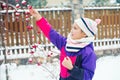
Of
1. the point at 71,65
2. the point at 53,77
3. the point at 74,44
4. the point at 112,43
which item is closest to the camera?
the point at 71,65

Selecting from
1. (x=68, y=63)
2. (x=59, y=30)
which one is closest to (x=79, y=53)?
(x=68, y=63)

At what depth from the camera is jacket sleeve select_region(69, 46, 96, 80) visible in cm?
235

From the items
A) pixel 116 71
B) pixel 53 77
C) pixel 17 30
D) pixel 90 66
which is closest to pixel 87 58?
pixel 90 66

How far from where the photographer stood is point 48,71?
6.64 m

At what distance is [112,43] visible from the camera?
8.51 meters

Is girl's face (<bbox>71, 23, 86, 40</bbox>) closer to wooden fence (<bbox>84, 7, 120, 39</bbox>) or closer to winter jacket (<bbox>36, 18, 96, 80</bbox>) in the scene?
winter jacket (<bbox>36, 18, 96, 80</bbox>)

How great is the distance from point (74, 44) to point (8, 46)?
512 cm

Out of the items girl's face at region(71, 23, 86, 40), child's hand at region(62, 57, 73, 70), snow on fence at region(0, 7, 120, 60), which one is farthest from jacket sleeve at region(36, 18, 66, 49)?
snow on fence at region(0, 7, 120, 60)

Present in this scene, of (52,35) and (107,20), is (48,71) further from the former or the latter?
(52,35)

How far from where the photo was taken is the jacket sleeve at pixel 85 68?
235 centimetres

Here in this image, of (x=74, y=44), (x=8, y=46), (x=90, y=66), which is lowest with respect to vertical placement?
(x=8, y=46)

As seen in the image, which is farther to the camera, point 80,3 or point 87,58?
point 80,3

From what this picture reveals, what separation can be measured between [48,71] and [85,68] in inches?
169

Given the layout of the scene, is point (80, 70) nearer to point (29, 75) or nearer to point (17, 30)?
point (29, 75)
